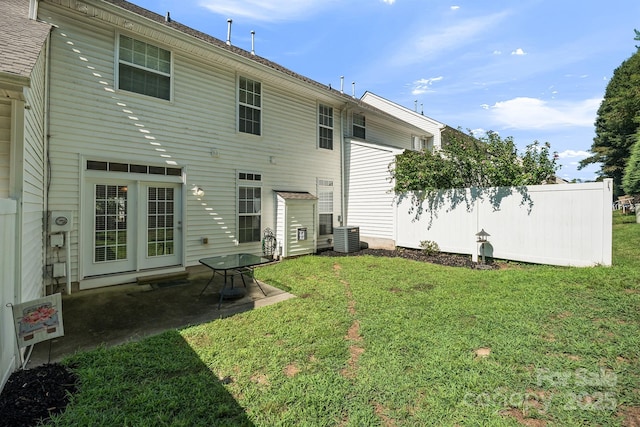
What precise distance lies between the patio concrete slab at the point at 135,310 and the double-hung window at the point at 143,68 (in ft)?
14.0

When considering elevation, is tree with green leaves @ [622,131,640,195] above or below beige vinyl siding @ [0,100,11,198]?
above

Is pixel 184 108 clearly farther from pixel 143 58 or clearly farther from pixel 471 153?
pixel 471 153

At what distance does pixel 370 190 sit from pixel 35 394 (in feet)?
31.1

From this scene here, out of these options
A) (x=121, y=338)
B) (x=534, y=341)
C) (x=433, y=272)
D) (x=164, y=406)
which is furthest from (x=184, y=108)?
(x=534, y=341)

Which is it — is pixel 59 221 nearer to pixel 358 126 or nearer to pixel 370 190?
pixel 370 190

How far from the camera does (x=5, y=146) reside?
296cm

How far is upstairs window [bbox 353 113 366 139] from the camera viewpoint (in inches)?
460

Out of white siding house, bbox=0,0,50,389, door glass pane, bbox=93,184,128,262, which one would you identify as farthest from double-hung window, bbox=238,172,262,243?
white siding house, bbox=0,0,50,389

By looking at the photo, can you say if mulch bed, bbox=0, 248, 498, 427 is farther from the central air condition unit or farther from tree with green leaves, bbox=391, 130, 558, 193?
tree with green leaves, bbox=391, 130, 558, 193

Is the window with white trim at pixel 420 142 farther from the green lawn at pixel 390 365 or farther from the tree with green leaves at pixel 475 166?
the green lawn at pixel 390 365

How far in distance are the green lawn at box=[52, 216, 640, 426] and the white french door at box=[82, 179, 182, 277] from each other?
325cm

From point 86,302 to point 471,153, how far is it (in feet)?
32.7

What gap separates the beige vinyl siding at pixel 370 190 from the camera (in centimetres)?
1009

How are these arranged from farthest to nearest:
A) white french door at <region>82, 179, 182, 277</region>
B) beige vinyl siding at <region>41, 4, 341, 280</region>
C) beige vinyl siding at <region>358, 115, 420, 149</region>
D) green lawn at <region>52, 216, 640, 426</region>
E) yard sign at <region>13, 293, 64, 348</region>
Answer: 1. beige vinyl siding at <region>358, 115, 420, 149</region>
2. white french door at <region>82, 179, 182, 277</region>
3. beige vinyl siding at <region>41, 4, 341, 280</region>
4. yard sign at <region>13, 293, 64, 348</region>
5. green lawn at <region>52, 216, 640, 426</region>
